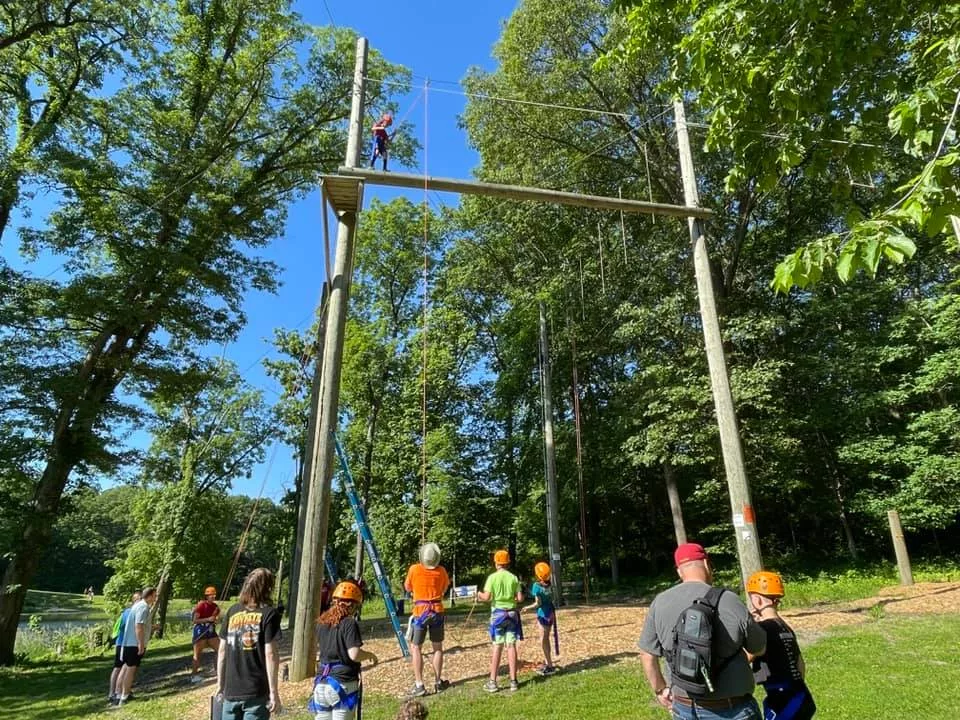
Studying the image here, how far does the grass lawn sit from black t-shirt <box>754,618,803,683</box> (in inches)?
99.9

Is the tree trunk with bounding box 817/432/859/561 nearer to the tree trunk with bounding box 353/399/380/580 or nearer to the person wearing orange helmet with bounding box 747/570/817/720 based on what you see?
the tree trunk with bounding box 353/399/380/580

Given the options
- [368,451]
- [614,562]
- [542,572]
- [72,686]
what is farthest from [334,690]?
[614,562]

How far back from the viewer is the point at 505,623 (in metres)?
6.78

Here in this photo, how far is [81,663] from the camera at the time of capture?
14.3m

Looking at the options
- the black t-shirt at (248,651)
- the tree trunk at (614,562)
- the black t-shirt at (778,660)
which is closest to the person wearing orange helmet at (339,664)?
the black t-shirt at (248,651)

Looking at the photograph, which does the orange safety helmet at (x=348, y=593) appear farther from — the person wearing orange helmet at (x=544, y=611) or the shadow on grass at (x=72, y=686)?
the shadow on grass at (x=72, y=686)

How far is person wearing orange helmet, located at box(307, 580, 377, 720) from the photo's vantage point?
412 cm

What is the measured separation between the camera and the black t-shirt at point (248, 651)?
401cm

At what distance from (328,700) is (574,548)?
2424cm

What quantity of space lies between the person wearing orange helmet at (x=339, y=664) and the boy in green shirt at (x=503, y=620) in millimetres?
2829

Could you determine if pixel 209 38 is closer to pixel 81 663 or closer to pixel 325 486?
pixel 325 486

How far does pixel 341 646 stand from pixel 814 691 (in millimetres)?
5041

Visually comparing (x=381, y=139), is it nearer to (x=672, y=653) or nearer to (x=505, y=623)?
(x=505, y=623)

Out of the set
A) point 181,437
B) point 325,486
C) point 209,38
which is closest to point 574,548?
point 181,437
